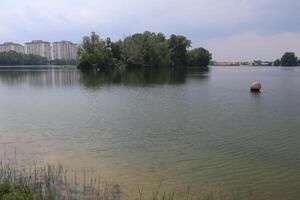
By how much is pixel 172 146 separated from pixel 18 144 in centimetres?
803

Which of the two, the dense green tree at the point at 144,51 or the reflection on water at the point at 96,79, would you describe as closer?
the reflection on water at the point at 96,79

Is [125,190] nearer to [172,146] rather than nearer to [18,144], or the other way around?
[172,146]

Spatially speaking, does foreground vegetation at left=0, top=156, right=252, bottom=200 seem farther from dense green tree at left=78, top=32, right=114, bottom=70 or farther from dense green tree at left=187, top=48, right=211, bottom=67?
dense green tree at left=187, top=48, right=211, bottom=67

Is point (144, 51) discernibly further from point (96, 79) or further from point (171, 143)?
point (171, 143)

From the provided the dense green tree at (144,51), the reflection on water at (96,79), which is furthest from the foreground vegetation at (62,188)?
the dense green tree at (144,51)

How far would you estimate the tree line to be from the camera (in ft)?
425

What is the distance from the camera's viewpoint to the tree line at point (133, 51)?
12962 centimetres

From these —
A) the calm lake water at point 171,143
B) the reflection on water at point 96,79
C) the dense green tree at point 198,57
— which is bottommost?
the calm lake water at point 171,143

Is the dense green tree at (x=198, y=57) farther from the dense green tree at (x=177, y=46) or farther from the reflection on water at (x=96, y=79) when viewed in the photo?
the reflection on water at (x=96, y=79)

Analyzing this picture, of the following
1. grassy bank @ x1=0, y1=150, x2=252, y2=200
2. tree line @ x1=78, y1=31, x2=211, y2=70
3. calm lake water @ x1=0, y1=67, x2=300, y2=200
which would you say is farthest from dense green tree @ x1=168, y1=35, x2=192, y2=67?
grassy bank @ x1=0, y1=150, x2=252, y2=200

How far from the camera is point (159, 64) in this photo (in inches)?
5655

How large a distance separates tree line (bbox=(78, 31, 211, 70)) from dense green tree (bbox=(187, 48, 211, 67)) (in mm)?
13044

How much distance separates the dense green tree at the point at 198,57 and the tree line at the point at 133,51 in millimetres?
13044

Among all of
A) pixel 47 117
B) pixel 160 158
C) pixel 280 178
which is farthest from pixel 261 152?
pixel 47 117
